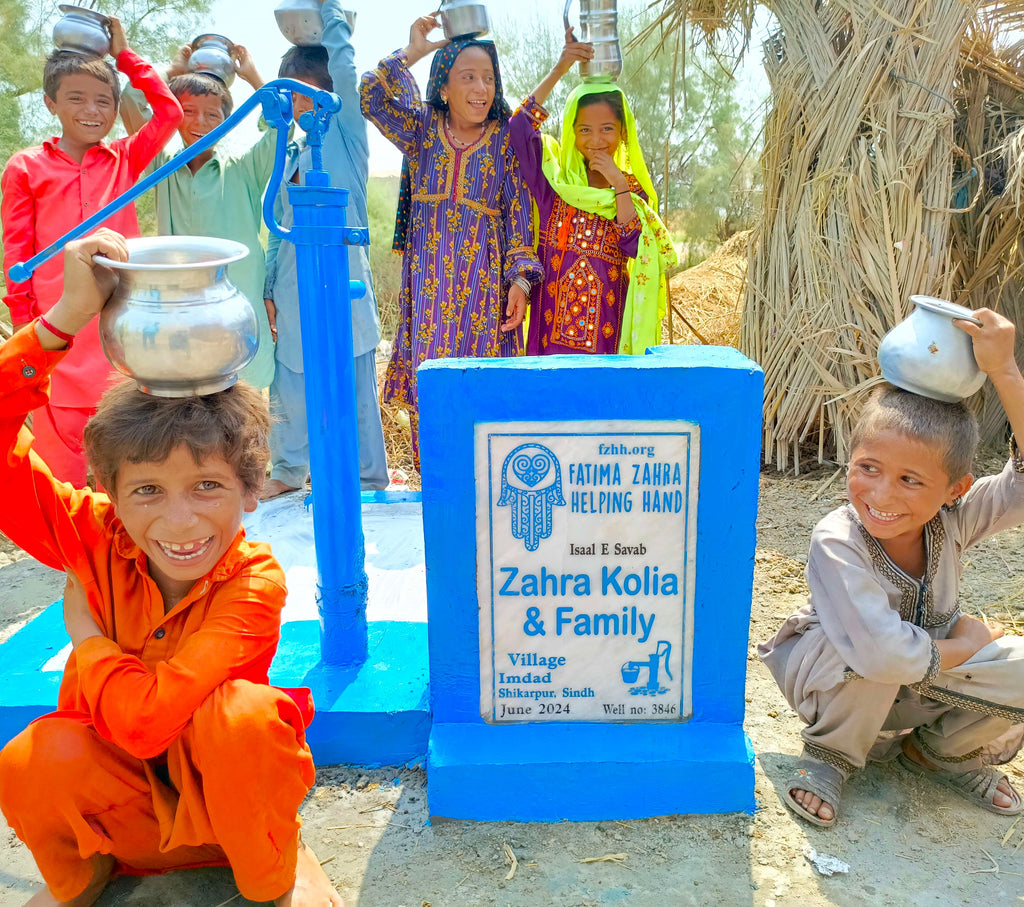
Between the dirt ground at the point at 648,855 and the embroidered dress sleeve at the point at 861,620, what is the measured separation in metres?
0.39

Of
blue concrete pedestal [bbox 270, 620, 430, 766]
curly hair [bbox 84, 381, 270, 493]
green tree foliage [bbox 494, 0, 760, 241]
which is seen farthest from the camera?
green tree foliage [bbox 494, 0, 760, 241]

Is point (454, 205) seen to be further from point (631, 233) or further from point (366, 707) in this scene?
point (366, 707)

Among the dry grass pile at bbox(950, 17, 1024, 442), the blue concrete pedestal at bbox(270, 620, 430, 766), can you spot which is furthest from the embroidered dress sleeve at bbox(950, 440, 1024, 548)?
the dry grass pile at bbox(950, 17, 1024, 442)

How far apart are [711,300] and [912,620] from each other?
5.55 m

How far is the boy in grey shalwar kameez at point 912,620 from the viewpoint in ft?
6.46

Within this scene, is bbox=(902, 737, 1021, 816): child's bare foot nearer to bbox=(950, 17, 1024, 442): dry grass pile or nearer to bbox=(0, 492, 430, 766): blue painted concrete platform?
bbox=(0, 492, 430, 766): blue painted concrete platform

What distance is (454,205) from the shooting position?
3658mm

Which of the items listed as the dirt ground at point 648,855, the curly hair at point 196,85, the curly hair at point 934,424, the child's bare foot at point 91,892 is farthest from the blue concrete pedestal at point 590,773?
the curly hair at point 196,85

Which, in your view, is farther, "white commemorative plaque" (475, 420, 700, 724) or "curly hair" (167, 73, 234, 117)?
"curly hair" (167, 73, 234, 117)

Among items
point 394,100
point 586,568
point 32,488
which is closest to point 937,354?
point 586,568

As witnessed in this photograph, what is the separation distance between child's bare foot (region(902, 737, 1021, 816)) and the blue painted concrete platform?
129 centimetres

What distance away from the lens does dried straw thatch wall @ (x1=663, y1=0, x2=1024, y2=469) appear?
412 centimetres

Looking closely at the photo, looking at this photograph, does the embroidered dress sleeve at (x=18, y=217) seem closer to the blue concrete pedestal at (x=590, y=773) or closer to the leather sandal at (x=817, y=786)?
the blue concrete pedestal at (x=590, y=773)

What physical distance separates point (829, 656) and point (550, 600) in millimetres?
692
